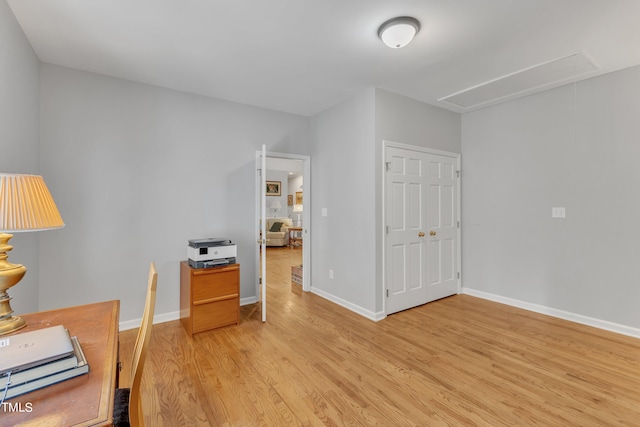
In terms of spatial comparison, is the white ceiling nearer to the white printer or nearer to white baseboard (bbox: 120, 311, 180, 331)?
the white printer

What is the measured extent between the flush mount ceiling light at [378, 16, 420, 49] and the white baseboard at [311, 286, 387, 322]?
2586mm

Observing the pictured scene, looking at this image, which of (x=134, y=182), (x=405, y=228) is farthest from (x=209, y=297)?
(x=405, y=228)

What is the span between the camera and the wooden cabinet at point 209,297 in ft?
9.40

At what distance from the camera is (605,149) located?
2949 mm

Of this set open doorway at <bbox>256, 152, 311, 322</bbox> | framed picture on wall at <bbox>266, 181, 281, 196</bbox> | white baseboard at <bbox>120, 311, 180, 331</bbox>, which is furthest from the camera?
framed picture on wall at <bbox>266, 181, 281, 196</bbox>

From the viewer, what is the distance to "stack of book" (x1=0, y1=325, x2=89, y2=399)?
0.85 m

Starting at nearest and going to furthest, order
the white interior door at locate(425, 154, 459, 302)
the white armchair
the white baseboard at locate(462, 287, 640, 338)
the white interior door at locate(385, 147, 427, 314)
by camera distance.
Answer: the white baseboard at locate(462, 287, 640, 338) < the white interior door at locate(385, 147, 427, 314) < the white interior door at locate(425, 154, 459, 302) < the white armchair

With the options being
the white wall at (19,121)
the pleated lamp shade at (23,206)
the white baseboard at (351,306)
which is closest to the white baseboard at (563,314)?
the white baseboard at (351,306)

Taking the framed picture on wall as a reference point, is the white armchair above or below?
below

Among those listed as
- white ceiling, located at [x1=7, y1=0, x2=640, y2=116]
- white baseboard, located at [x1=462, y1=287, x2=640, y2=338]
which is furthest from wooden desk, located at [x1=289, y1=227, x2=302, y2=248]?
white ceiling, located at [x1=7, y1=0, x2=640, y2=116]

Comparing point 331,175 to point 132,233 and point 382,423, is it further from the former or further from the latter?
point 382,423

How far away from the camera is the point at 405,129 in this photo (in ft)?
11.5

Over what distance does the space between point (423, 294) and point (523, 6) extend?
9.73 feet

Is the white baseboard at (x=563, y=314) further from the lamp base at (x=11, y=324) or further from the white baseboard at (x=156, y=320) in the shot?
the lamp base at (x=11, y=324)
